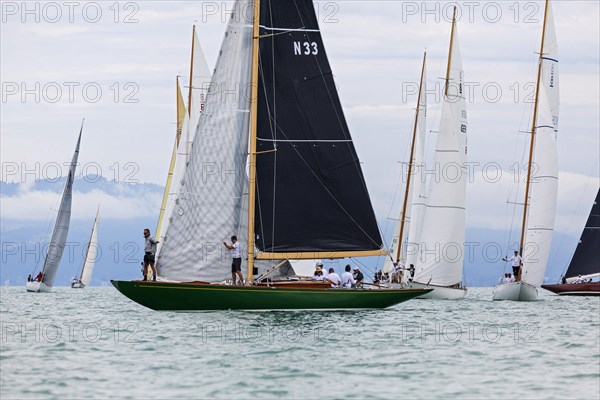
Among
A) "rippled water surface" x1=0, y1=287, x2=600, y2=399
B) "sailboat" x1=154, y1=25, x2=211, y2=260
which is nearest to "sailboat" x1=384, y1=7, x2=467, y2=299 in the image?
"sailboat" x1=154, y1=25, x2=211, y2=260

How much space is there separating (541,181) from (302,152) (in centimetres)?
2457

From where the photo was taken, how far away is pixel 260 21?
36750 mm

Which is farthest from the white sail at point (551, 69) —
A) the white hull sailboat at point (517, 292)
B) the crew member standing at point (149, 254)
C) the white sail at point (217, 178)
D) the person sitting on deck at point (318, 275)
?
the crew member standing at point (149, 254)

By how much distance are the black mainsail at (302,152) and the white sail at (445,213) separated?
20.2 m

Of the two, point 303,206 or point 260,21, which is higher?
point 260,21

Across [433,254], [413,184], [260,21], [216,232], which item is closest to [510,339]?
[216,232]

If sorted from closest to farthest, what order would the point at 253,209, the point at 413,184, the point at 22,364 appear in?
the point at 22,364
the point at 253,209
the point at 413,184

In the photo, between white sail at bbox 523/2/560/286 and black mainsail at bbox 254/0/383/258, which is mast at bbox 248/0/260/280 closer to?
black mainsail at bbox 254/0/383/258

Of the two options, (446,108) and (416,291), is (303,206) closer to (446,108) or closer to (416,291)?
(416,291)

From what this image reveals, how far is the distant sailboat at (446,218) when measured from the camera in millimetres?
57469

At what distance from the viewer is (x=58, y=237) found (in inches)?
3393

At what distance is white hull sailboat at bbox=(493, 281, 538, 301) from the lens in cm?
5497

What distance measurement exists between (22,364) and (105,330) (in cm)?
843

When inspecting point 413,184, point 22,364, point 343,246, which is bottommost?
point 22,364
